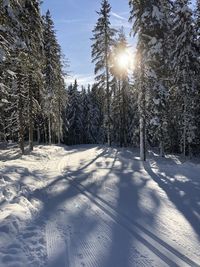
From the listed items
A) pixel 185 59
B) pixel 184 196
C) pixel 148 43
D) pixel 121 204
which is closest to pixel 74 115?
pixel 185 59

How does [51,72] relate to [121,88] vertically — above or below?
above

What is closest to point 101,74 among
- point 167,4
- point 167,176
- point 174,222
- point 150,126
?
point 150,126

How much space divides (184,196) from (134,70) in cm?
1633

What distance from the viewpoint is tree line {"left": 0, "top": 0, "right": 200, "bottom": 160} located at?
15.3 m

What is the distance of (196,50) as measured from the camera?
3047cm

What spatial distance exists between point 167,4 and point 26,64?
16.2 metres

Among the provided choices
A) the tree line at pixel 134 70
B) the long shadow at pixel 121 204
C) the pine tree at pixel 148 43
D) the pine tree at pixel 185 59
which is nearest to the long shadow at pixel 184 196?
the long shadow at pixel 121 204

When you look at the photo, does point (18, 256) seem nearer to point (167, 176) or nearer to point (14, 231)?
point (14, 231)

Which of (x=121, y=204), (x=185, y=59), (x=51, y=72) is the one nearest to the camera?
(x=121, y=204)

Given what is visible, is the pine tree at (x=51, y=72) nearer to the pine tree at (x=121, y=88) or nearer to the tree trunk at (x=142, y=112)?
the pine tree at (x=121, y=88)

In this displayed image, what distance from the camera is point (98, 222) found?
8.83 m

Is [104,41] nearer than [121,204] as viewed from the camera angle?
No

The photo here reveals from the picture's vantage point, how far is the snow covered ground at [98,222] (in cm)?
657

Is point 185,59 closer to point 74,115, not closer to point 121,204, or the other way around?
point 121,204
